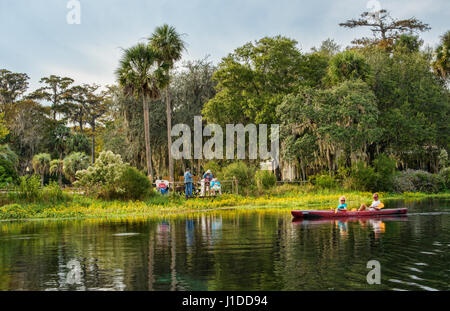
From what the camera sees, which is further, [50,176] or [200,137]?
[50,176]

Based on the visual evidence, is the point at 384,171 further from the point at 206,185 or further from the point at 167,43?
the point at 167,43

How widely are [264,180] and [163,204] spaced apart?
9.33 metres

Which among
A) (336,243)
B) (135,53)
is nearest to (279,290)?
(336,243)

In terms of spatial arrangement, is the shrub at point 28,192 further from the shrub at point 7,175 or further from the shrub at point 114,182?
the shrub at point 7,175

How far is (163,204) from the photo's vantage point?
100 feet

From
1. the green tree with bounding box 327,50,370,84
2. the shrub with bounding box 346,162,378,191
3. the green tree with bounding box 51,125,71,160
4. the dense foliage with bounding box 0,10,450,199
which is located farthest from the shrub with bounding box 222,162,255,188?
the green tree with bounding box 51,125,71,160

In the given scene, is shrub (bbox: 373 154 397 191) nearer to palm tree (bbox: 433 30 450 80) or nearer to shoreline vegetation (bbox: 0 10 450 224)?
shoreline vegetation (bbox: 0 10 450 224)

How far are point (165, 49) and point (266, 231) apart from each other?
87.4 ft

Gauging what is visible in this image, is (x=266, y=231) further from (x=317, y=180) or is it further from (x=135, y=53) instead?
(x=135, y=53)

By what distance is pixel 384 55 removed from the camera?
4544cm

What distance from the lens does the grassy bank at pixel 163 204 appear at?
89.1 feet

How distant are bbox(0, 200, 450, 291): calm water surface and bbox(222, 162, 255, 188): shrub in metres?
15.5

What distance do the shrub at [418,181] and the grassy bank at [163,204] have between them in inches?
233

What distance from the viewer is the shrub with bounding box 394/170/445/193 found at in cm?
4131
